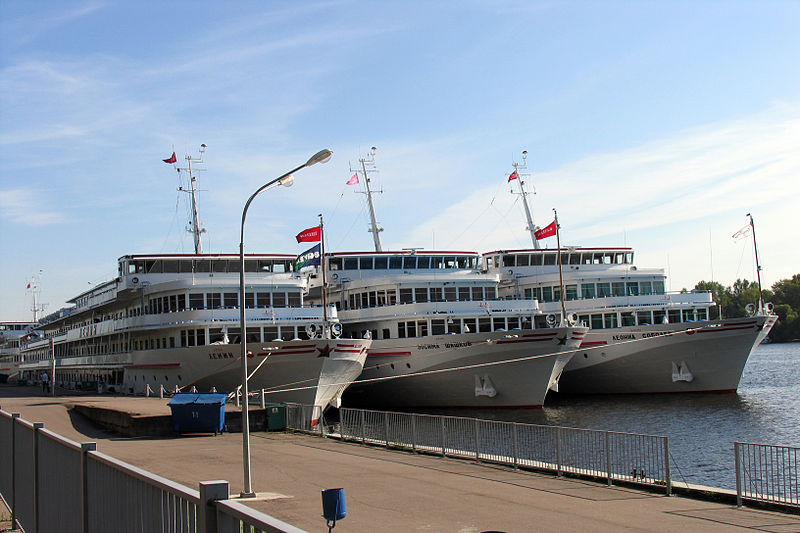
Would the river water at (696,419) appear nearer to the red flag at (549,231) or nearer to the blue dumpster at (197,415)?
the red flag at (549,231)

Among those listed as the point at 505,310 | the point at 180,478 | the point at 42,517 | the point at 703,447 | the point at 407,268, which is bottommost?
the point at 703,447

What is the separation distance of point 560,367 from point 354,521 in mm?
28715

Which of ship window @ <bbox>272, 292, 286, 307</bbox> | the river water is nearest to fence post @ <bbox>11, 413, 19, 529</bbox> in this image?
the river water

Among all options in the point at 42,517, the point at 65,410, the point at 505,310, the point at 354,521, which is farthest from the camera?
the point at 505,310

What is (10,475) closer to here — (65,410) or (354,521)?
(354,521)

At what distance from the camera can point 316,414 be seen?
83.3 ft

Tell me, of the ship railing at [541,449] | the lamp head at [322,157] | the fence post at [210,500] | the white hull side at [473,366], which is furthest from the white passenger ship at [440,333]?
the fence post at [210,500]

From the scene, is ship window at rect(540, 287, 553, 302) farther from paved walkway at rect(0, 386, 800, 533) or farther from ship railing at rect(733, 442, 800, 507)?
ship railing at rect(733, 442, 800, 507)

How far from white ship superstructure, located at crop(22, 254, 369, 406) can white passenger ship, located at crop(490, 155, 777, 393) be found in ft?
52.9

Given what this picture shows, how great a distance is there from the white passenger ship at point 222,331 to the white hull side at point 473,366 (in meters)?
4.51

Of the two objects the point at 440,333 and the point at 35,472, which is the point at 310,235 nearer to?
the point at 440,333

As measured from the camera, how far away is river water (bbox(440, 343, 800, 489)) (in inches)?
957

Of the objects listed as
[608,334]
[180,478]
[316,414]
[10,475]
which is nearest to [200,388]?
[316,414]

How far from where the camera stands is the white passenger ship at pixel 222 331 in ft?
106
